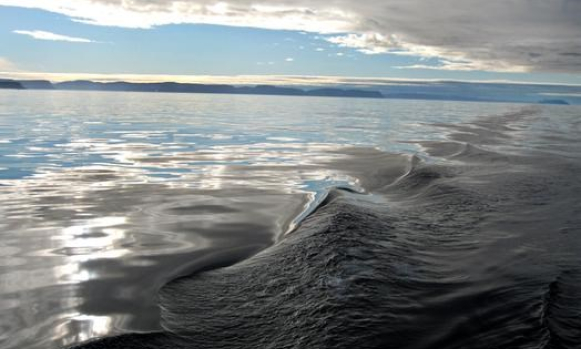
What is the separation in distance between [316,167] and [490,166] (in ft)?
23.7

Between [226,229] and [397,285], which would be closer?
[397,285]

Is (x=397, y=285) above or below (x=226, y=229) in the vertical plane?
above

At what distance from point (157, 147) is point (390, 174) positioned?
1331 centimetres

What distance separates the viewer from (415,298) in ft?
21.2

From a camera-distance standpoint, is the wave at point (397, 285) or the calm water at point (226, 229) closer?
the wave at point (397, 285)

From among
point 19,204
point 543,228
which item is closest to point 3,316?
point 19,204

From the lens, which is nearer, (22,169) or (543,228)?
(543,228)

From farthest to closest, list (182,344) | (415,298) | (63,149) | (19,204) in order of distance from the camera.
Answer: (63,149) → (19,204) → (415,298) → (182,344)

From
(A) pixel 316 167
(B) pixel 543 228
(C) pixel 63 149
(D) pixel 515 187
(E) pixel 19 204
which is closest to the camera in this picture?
(B) pixel 543 228

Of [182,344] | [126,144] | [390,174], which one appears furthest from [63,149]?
[182,344]

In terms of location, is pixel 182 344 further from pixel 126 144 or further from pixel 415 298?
pixel 126 144

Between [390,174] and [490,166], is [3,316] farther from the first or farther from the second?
[490,166]

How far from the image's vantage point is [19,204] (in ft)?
39.1

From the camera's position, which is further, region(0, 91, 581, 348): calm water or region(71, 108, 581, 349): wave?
region(0, 91, 581, 348): calm water
